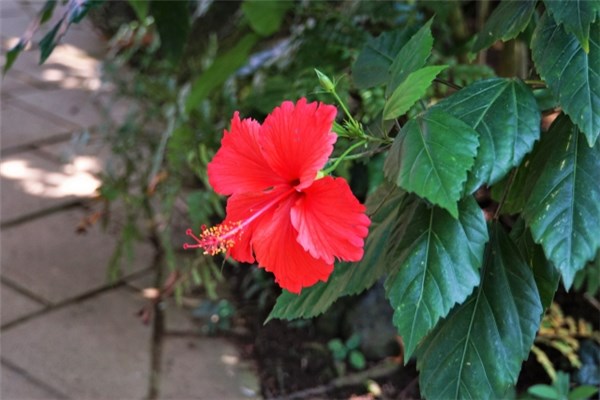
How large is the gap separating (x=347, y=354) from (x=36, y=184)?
1.56 m

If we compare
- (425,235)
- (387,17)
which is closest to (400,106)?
(425,235)

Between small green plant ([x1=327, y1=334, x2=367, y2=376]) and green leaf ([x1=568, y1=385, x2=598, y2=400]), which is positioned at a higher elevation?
green leaf ([x1=568, y1=385, x2=598, y2=400])

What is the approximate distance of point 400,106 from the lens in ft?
2.23

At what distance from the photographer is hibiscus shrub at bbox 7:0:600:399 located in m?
0.66

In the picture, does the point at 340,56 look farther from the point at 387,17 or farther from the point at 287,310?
the point at 287,310

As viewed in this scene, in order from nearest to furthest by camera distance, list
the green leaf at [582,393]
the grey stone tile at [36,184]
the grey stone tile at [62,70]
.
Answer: the green leaf at [582,393] < the grey stone tile at [36,184] < the grey stone tile at [62,70]

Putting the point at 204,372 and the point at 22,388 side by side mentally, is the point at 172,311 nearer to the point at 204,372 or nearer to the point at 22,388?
the point at 204,372

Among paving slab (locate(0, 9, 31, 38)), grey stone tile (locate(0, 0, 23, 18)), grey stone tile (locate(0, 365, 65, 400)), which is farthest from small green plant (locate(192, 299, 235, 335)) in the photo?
grey stone tile (locate(0, 0, 23, 18))

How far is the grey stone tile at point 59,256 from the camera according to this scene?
2.49 metres

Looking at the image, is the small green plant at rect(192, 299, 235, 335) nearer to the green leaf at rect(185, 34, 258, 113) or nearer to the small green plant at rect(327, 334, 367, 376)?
the small green plant at rect(327, 334, 367, 376)

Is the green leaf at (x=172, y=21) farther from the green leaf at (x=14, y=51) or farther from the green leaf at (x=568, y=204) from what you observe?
the green leaf at (x=568, y=204)

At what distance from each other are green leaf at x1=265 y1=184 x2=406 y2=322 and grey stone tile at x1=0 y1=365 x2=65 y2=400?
54.7 inches

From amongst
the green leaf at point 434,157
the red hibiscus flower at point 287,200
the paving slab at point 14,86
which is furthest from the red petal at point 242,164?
the paving slab at point 14,86

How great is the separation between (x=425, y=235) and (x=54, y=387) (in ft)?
Result: 5.27
